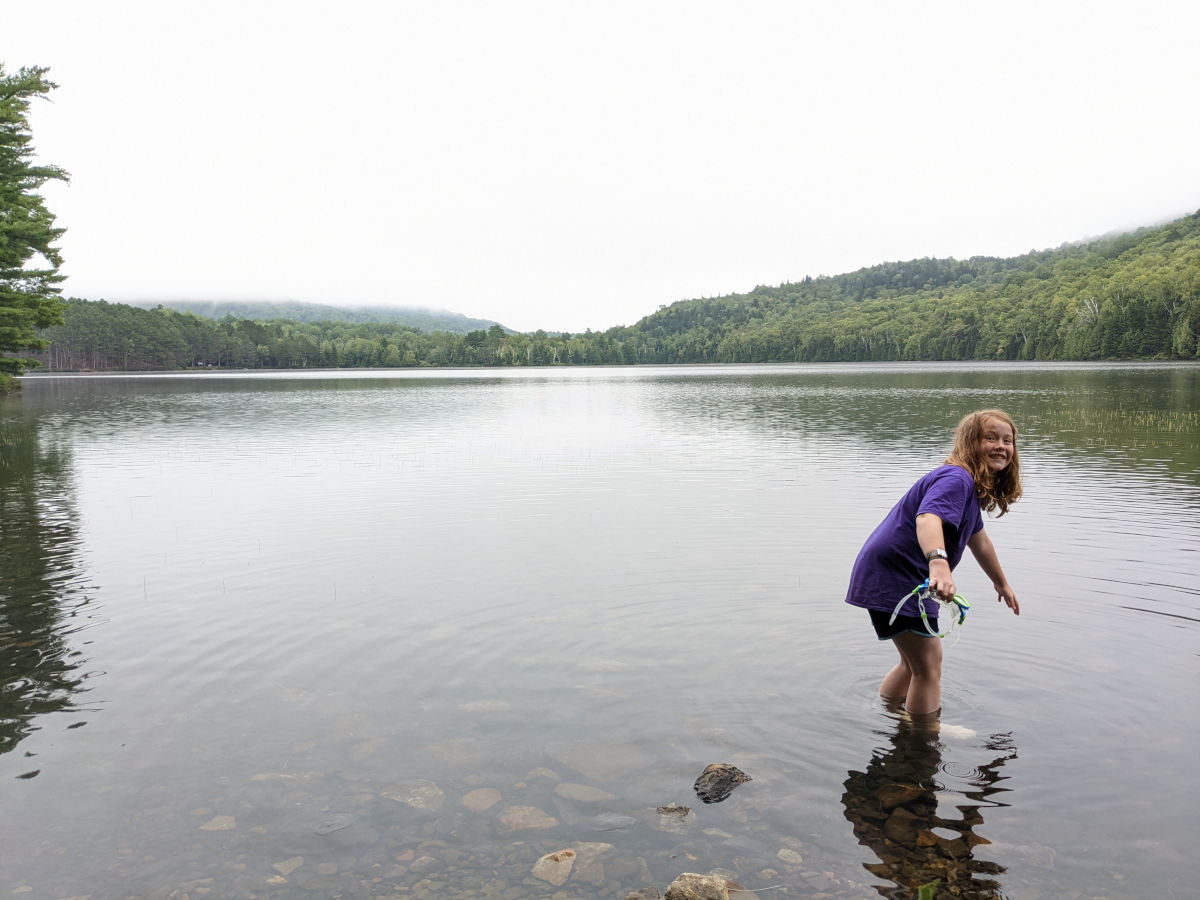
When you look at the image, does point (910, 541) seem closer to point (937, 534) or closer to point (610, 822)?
point (937, 534)

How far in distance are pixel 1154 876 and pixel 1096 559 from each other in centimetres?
957

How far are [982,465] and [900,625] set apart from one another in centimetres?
142

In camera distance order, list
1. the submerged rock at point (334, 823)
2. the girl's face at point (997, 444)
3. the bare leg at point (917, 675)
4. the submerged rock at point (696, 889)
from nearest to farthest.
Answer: the submerged rock at point (696, 889) < the submerged rock at point (334, 823) < the girl's face at point (997, 444) < the bare leg at point (917, 675)

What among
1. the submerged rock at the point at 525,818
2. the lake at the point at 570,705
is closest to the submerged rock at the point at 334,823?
the lake at the point at 570,705

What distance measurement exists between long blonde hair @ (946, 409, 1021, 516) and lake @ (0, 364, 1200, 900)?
2.14 m

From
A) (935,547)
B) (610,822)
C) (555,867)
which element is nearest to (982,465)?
(935,547)

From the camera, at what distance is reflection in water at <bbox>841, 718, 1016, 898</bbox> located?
5.23 metres

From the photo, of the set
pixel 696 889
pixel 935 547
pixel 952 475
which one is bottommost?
pixel 696 889

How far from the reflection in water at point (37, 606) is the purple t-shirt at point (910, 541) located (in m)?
6.70

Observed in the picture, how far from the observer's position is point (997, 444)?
6.14 m

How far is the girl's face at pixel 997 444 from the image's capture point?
6.13m

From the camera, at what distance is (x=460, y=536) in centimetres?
1599

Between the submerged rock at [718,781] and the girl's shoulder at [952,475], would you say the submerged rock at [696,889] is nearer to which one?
the submerged rock at [718,781]

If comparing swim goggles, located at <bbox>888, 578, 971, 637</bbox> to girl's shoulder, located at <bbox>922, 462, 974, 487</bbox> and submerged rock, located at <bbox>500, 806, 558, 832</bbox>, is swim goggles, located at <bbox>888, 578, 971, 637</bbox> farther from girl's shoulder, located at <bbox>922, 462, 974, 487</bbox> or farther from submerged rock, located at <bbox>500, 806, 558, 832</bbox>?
submerged rock, located at <bbox>500, 806, 558, 832</bbox>
